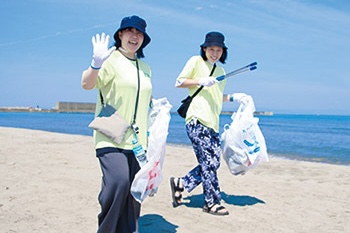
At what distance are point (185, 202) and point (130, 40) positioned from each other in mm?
2492

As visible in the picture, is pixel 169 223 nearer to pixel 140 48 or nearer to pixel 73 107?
pixel 140 48

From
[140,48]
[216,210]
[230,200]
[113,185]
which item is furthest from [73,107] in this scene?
[113,185]

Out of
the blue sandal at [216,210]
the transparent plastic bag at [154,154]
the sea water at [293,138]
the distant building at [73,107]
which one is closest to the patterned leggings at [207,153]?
the blue sandal at [216,210]

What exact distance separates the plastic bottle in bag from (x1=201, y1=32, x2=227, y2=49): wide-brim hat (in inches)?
72.0

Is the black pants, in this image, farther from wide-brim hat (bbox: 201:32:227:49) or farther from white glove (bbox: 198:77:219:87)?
wide-brim hat (bbox: 201:32:227:49)

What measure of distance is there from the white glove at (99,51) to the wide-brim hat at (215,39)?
185 cm

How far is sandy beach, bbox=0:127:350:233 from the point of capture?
3887 mm

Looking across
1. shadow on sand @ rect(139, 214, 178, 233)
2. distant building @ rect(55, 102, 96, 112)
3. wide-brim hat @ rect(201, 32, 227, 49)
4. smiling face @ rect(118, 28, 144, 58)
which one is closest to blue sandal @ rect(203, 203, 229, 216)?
shadow on sand @ rect(139, 214, 178, 233)

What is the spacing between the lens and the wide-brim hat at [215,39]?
4.41 m

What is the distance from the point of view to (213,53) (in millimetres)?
4488

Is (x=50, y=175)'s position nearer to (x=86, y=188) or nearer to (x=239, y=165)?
(x=86, y=188)

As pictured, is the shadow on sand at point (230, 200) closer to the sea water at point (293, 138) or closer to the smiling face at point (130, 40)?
the smiling face at point (130, 40)

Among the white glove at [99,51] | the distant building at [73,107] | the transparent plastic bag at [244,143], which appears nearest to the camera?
the white glove at [99,51]

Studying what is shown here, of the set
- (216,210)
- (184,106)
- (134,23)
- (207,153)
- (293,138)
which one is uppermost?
(134,23)
